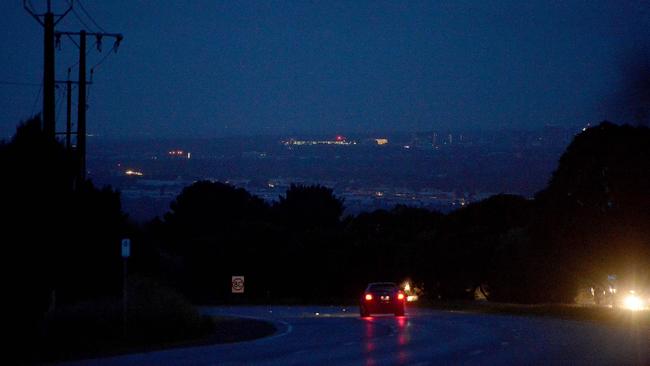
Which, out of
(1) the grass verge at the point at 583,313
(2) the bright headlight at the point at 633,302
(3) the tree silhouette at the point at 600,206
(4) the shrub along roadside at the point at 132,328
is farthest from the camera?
(2) the bright headlight at the point at 633,302

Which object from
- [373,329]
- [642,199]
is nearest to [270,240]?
[642,199]

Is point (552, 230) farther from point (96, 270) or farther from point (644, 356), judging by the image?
point (644, 356)

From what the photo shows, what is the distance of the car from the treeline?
25.8 feet

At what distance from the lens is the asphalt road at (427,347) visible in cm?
2398

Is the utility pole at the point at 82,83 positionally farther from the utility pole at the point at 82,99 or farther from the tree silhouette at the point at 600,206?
the tree silhouette at the point at 600,206

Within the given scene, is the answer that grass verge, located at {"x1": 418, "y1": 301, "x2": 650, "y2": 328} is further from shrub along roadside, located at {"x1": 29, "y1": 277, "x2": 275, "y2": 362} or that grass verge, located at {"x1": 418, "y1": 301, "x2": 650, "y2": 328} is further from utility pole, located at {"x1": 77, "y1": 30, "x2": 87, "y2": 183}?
utility pole, located at {"x1": 77, "y1": 30, "x2": 87, "y2": 183}

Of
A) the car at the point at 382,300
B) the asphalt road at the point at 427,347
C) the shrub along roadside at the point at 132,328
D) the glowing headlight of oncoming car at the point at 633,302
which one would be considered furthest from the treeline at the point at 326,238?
the car at the point at 382,300

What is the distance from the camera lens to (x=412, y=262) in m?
78.0

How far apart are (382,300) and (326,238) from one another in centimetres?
3851

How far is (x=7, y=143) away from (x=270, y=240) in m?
56.4

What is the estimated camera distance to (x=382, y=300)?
47.2 m

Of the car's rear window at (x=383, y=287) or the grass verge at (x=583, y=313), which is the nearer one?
the grass verge at (x=583, y=313)

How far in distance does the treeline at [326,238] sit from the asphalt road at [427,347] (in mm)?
4562

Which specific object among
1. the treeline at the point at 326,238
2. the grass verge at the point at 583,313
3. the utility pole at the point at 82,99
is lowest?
the grass verge at the point at 583,313
